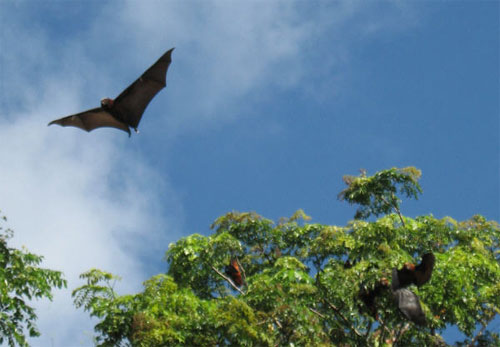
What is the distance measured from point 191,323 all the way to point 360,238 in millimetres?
5427

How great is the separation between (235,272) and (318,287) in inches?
199

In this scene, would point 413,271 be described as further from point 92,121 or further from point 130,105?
point 92,121

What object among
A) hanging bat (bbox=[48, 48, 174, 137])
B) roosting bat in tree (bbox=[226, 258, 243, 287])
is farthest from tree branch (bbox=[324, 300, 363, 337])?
hanging bat (bbox=[48, 48, 174, 137])

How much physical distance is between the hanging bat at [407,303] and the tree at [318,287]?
0.32 metres

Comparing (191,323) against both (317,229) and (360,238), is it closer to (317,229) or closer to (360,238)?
(360,238)

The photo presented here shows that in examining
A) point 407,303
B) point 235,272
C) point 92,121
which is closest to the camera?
point 407,303

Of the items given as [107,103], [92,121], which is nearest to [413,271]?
[107,103]

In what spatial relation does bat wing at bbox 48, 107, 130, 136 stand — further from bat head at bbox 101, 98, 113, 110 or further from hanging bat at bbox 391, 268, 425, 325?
hanging bat at bbox 391, 268, 425, 325

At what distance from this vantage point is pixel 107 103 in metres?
17.5

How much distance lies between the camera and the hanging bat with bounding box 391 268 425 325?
1201 centimetres

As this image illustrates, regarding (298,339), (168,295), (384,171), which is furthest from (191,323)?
(384,171)

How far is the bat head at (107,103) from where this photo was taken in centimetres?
1739

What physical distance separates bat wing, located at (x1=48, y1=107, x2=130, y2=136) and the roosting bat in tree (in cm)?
483

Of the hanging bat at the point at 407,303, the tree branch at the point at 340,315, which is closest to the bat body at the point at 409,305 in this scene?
the hanging bat at the point at 407,303
